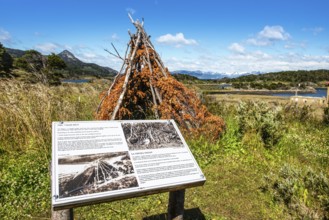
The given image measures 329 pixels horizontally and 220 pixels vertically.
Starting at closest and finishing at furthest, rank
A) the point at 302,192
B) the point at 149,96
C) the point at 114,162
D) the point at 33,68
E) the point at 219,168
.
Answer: the point at 114,162
the point at 302,192
the point at 219,168
the point at 33,68
the point at 149,96

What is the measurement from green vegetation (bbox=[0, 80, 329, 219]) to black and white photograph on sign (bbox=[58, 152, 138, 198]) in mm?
1575

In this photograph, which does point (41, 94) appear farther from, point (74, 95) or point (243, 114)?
point (243, 114)

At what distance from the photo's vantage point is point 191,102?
679 cm

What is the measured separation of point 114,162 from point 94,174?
26 centimetres

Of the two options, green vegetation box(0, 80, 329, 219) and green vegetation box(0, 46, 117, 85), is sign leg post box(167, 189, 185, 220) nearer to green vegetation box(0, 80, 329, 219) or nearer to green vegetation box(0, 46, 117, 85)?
green vegetation box(0, 80, 329, 219)

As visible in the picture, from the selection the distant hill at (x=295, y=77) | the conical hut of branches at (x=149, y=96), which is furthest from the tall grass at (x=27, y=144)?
the distant hill at (x=295, y=77)

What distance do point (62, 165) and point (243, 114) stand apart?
6.10m

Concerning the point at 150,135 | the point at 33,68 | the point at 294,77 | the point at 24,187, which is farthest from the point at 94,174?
the point at 294,77

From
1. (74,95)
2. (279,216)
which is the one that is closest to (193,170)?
(279,216)

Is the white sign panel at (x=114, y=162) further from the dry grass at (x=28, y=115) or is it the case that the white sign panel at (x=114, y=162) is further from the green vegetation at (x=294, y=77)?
the green vegetation at (x=294, y=77)

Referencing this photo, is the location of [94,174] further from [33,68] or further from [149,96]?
[33,68]

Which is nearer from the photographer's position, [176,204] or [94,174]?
[94,174]

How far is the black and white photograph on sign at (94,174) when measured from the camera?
7.46 feet

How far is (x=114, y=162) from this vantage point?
8.62ft
